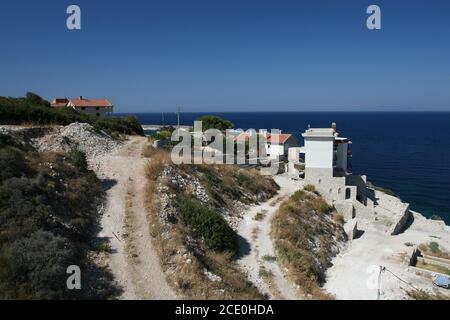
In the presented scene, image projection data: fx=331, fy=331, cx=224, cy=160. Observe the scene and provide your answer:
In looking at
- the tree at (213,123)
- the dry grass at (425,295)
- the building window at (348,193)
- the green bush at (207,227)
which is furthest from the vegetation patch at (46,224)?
the tree at (213,123)

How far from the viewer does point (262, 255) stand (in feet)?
64.7

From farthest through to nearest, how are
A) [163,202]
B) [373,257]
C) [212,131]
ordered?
1. [212,131]
2. [373,257]
3. [163,202]

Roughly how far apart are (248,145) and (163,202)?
2808 centimetres

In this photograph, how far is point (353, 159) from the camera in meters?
84.6

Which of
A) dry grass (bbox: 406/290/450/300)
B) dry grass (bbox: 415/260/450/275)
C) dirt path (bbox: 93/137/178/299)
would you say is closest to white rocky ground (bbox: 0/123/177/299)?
dirt path (bbox: 93/137/178/299)

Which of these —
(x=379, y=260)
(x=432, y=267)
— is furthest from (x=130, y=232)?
(x=432, y=267)

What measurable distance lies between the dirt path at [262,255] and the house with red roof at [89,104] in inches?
1532

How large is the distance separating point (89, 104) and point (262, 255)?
4648 cm

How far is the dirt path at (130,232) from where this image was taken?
1381 centimetres

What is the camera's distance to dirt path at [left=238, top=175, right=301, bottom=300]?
16828mm

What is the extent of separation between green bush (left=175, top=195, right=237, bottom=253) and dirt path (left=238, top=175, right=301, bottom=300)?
47.2 inches

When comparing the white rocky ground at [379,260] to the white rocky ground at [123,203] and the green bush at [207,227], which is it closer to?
the green bush at [207,227]

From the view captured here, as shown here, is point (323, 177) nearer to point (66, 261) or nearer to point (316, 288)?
point (316, 288)
